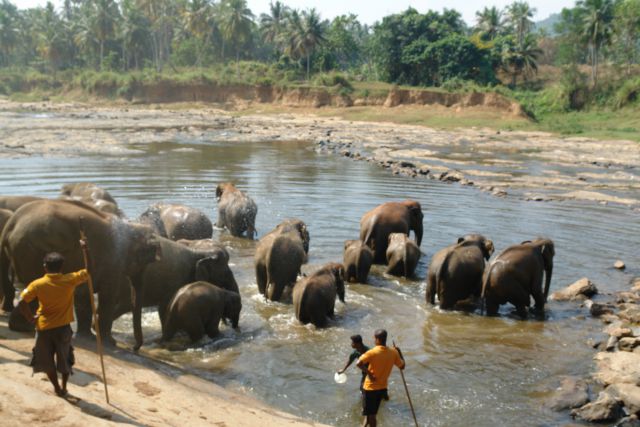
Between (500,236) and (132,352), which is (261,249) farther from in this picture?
(500,236)

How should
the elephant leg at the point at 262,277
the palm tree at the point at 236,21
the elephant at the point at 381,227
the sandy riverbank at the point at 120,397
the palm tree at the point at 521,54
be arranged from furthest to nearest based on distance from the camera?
the palm tree at the point at 236,21
the palm tree at the point at 521,54
the elephant at the point at 381,227
the elephant leg at the point at 262,277
the sandy riverbank at the point at 120,397

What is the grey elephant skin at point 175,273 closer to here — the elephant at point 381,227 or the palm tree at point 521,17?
the elephant at point 381,227

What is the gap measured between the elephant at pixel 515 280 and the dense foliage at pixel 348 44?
50560 mm

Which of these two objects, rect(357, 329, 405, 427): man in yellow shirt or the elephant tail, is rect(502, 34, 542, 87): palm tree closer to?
the elephant tail

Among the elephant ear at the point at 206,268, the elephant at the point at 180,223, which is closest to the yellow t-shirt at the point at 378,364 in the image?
the elephant ear at the point at 206,268

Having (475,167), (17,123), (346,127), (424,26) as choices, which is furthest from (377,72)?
(475,167)

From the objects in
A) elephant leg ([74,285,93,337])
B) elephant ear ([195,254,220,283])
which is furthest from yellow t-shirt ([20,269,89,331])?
elephant ear ([195,254,220,283])

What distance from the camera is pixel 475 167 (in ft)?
110

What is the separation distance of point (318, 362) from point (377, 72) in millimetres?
70066

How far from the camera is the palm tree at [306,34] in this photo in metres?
77.1

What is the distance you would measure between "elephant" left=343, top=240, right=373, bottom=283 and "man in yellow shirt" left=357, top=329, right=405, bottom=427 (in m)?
5.83

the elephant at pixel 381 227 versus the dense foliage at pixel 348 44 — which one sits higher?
the dense foliage at pixel 348 44

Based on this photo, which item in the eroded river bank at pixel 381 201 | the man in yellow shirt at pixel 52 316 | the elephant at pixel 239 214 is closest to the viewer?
the man in yellow shirt at pixel 52 316

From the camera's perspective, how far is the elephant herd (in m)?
8.62
